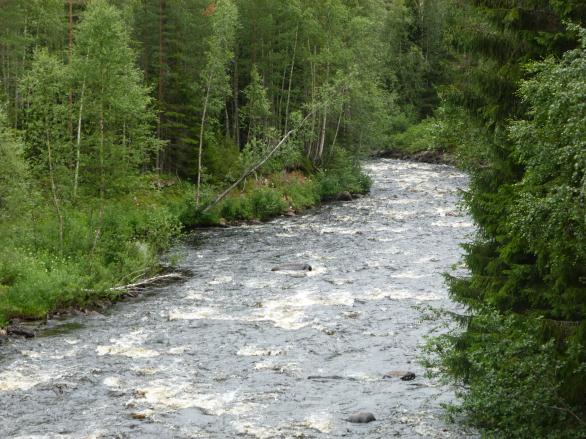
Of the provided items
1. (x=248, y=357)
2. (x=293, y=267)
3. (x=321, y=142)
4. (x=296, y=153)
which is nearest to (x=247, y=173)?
(x=296, y=153)

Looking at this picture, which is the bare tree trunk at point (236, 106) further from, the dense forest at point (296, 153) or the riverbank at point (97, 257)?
the riverbank at point (97, 257)

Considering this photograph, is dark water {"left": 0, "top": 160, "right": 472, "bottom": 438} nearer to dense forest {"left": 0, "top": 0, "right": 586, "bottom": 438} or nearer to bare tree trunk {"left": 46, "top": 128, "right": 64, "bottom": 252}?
dense forest {"left": 0, "top": 0, "right": 586, "bottom": 438}

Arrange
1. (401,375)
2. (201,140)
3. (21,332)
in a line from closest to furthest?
(401,375), (21,332), (201,140)

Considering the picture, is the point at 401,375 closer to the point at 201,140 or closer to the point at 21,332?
the point at 21,332

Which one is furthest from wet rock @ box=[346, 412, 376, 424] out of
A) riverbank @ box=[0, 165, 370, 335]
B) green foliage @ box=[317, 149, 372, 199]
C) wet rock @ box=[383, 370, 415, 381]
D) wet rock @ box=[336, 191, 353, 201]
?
wet rock @ box=[336, 191, 353, 201]

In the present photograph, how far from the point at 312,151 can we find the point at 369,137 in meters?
5.45

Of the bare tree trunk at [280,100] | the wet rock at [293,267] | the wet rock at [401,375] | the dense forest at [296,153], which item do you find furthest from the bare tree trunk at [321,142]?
the wet rock at [401,375]

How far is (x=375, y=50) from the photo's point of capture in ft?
199

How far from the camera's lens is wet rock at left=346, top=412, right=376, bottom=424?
14922 mm

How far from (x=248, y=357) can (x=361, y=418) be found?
16.9ft

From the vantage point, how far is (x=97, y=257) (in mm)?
27094

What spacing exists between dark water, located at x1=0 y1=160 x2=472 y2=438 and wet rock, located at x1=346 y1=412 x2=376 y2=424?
220mm

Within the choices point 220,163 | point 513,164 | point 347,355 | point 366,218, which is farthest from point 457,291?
point 220,163

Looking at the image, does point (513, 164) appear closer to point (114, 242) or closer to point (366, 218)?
point (114, 242)
